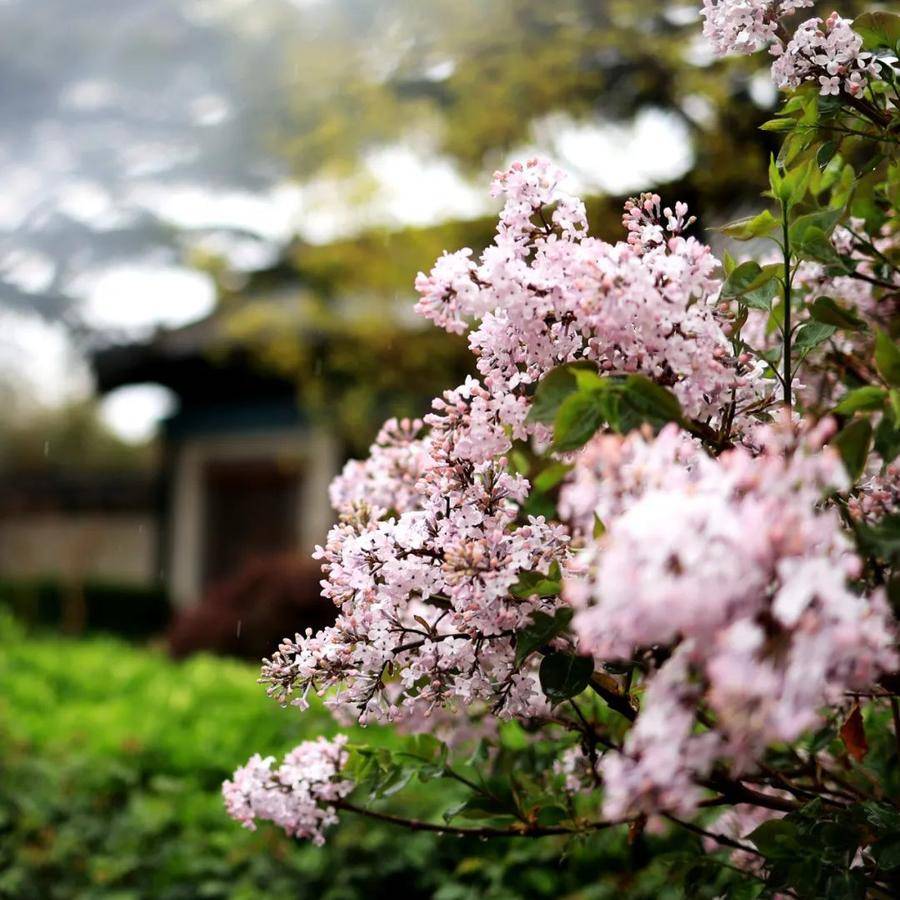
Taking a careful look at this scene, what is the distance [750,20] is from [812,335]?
47 cm

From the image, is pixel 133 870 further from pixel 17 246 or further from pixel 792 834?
pixel 17 246

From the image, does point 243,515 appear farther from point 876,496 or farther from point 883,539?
point 883,539

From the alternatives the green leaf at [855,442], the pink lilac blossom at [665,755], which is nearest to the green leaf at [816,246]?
the green leaf at [855,442]

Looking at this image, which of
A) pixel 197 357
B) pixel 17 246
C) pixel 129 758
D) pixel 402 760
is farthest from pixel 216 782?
pixel 17 246

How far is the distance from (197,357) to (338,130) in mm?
4329

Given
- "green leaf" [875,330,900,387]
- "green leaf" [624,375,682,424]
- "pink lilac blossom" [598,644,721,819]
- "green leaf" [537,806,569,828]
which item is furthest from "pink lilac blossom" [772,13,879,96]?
"green leaf" [537,806,569,828]

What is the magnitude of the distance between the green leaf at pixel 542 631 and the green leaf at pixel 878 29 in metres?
0.95

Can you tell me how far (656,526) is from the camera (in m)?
0.87

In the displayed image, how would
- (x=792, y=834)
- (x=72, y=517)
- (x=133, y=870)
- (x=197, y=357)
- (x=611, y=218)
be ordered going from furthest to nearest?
(x=72, y=517), (x=197, y=357), (x=611, y=218), (x=133, y=870), (x=792, y=834)

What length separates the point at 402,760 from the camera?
181cm

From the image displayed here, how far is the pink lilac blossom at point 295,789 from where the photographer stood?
1.72 m

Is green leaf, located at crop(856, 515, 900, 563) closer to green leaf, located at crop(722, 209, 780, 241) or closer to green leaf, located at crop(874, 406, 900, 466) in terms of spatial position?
green leaf, located at crop(874, 406, 900, 466)

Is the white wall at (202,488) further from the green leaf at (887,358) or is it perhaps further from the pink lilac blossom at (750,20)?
the green leaf at (887,358)

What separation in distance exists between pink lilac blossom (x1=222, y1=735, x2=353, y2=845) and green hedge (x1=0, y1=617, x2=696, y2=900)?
42 cm
